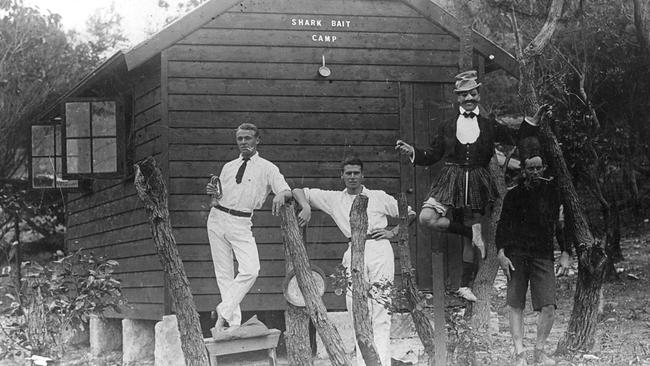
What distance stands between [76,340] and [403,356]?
6.53 m

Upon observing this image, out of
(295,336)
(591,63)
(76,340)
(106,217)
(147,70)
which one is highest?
(591,63)

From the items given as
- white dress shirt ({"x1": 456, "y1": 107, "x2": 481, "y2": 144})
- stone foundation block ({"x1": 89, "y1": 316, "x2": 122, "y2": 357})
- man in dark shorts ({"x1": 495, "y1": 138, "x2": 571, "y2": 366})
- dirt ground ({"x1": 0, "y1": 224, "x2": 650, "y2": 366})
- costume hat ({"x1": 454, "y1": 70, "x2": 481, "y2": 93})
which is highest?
costume hat ({"x1": 454, "y1": 70, "x2": 481, "y2": 93})

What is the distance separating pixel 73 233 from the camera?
44.8ft

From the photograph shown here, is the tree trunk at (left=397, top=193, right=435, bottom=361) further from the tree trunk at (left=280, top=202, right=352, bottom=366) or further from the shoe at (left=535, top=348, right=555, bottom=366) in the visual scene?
the shoe at (left=535, top=348, right=555, bottom=366)

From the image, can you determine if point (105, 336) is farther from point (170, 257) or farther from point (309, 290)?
point (309, 290)

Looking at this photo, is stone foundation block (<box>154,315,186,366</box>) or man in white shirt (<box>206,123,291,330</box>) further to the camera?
stone foundation block (<box>154,315,186,366</box>)

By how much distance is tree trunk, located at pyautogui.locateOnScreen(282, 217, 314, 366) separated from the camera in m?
6.43

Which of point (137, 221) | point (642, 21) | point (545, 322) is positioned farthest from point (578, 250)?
point (642, 21)

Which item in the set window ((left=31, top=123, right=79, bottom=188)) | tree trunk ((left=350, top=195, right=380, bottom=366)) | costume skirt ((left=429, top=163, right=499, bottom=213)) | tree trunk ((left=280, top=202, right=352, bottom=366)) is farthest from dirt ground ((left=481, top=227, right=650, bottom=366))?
window ((left=31, top=123, right=79, bottom=188))

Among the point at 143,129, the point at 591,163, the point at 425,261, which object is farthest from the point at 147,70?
the point at 591,163

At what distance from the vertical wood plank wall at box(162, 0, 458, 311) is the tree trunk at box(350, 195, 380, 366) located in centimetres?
349

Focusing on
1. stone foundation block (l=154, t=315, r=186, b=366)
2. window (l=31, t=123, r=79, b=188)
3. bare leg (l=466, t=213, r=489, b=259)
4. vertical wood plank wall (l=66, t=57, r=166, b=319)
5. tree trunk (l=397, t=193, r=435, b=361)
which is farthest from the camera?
window (l=31, t=123, r=79, b=188)

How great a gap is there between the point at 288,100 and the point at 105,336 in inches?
192

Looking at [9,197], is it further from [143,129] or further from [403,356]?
[403,356]
